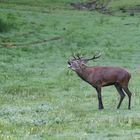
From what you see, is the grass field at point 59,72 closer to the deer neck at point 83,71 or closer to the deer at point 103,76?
the deer at point 103,76

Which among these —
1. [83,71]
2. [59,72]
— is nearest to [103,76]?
[83,71]

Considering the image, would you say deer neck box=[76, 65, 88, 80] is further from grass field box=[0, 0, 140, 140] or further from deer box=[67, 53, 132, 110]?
grass field box=[0, 0, 140, 140]

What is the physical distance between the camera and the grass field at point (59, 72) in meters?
17.5

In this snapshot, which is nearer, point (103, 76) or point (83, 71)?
point (103, 76)

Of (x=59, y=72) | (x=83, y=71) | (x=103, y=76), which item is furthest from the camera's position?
(x=59, y=72)

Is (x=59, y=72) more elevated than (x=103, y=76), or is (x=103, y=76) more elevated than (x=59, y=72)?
(x=103, y=76)

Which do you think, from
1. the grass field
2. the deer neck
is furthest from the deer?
the grass field

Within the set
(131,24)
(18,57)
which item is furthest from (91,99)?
(131,24)

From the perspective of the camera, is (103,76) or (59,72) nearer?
(103,76)

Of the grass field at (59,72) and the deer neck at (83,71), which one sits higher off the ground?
the deer neck at (83,71)

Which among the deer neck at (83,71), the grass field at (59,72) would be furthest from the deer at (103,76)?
the grass field at (59,72)

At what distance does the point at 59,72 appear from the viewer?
3862cm

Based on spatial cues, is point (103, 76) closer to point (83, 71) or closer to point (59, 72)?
point (83, 71)

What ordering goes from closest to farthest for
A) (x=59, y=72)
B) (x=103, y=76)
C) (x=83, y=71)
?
(x=103, y=76)
(x=83, y=71)
(x=59, y=72)
